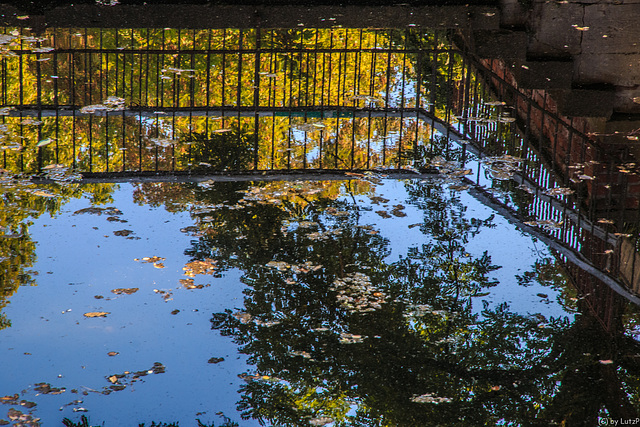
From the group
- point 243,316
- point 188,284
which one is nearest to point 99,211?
point 188,284

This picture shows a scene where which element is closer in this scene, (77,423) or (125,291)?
(77,423)

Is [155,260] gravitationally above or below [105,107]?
below

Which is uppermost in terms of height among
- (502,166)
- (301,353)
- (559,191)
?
(502,166)

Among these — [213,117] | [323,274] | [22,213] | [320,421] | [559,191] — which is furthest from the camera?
[213,117]

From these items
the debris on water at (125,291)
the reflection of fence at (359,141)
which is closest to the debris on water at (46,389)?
the debris on water at (125,291)

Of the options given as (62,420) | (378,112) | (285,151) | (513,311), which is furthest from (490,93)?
(62,420)

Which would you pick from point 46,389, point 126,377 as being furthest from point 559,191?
point 46,389

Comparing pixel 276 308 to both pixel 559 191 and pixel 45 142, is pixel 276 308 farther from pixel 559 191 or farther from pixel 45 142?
pixel 45 142

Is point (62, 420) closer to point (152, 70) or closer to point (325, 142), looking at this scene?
point (325, 142)

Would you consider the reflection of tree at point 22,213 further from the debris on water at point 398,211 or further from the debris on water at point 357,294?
the debris on water at point 398,211

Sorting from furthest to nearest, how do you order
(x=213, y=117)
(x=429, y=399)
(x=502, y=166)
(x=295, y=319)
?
(x=213, y=117), (x=502, y=166), (x=295, y=319), (x=429, y=399)

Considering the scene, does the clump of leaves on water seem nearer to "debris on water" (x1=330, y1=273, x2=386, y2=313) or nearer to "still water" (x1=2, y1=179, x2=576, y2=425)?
"still water" (x1=2, y1=179, x2=576, y2=425)

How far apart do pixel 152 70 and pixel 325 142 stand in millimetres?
7068

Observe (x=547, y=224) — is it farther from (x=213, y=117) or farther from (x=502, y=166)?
(x=213, y=117)
